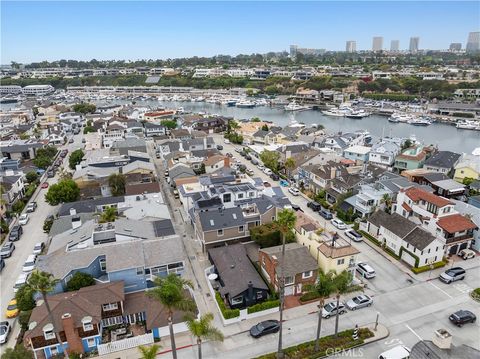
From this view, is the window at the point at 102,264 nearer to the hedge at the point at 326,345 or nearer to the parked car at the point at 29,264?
the parked car at the point at 29,264

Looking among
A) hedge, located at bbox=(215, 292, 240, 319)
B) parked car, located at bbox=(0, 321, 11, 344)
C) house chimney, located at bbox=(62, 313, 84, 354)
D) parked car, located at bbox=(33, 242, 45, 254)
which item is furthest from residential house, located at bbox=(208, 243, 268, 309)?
parked car, located at bbox=(33, 242, 45, 254)

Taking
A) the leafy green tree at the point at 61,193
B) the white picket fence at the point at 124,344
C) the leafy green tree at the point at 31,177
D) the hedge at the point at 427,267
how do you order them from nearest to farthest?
1. the white picket fence at the point at 124,344
2. the hedge at the point at 427,267
3. the leafy green tree at the point at 61,193
4. the leafy green tree at the point at 31,177

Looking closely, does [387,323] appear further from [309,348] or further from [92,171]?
[92,171]

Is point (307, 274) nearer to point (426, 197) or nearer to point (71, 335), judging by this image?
point (426, 197)

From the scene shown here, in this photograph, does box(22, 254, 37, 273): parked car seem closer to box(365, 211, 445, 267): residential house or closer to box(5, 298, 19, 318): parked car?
box(5, 298, 19, 318): parked car

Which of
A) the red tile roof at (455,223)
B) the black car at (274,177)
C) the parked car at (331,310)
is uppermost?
the red tile roof at (455,223)

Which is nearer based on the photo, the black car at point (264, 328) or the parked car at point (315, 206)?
the black car at point (264, 328)

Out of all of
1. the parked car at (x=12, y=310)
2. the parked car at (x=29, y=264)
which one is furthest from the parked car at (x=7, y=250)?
the parked car at (x=12, y=310)
